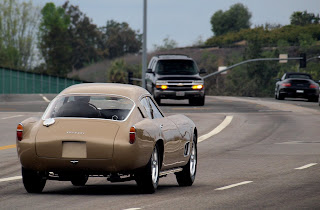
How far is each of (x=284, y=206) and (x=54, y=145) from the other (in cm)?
282

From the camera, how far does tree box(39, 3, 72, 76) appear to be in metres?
173

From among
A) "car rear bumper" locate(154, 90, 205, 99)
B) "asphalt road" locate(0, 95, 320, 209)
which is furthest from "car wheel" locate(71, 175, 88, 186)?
"car rear bumper" locate(154, 90, 205, 99)

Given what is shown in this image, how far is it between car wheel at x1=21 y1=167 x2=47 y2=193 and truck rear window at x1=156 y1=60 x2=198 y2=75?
29923mm

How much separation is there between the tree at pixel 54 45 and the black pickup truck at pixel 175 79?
424ft

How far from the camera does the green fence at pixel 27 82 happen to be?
271 feet

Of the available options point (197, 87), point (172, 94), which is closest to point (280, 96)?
point (197, 87)

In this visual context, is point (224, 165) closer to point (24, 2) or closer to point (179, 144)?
point (179, 144)

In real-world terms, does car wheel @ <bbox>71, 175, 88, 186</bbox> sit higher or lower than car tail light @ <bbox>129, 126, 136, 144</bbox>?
lower

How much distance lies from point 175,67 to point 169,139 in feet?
97.5

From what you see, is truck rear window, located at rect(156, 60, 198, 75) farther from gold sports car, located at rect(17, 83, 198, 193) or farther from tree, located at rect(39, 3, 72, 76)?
tree, located at rect(39, 3, 72, 76)

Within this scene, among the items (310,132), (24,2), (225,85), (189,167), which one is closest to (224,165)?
(189,167)

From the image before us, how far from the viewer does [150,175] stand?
461 inches

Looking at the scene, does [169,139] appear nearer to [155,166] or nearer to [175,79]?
[155,166]

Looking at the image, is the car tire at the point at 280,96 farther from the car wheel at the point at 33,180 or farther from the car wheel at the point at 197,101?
the car wheel at the point at 33,180
